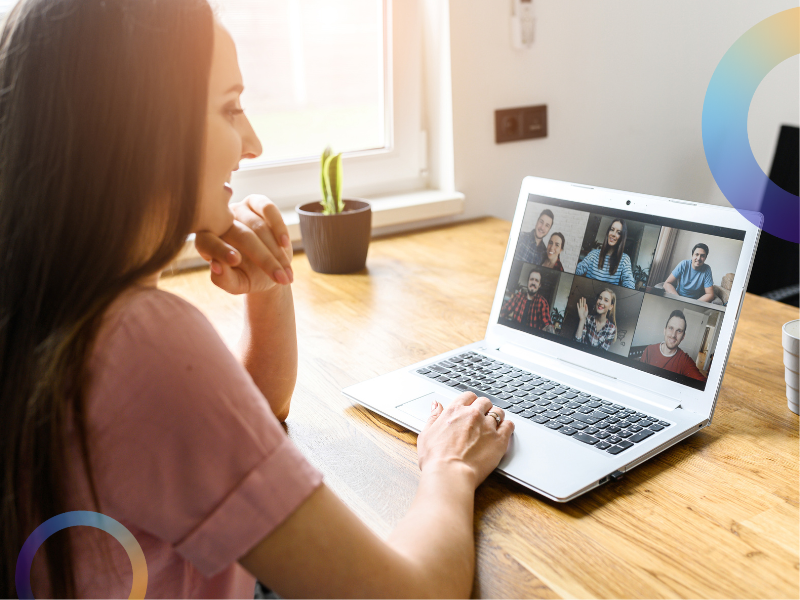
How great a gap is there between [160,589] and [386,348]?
1.93 feet

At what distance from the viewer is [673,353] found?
2.71 ft

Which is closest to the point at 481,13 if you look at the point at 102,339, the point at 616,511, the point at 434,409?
the point at 434,409

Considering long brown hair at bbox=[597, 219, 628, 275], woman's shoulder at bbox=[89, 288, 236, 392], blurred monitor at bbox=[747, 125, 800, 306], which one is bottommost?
blurred monitor at bbox=[747, 125, 800, 306]

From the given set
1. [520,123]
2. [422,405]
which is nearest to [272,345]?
[422,405]

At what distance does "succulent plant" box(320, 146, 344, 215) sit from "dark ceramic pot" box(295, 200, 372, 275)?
0.10 ft

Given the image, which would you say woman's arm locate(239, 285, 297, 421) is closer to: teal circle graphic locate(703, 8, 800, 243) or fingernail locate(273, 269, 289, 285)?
fingernail locate(273, 269, 289, 285)

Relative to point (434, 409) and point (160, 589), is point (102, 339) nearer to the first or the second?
point (160, 589)

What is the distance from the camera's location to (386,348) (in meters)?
1.07

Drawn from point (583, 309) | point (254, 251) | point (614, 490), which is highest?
point (254, 251)

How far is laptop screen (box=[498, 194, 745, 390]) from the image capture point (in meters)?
0.81

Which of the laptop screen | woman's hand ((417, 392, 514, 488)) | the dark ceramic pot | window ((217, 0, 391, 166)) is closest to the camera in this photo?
woman's hand ((417, 392, 514, 488))

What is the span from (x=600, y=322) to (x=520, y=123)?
1.15m

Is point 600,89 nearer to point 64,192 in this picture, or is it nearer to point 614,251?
point 614,251

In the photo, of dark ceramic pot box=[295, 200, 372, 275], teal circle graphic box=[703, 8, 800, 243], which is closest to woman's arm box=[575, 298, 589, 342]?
dark ceramic pot box=[295, 200, 372, 275]
